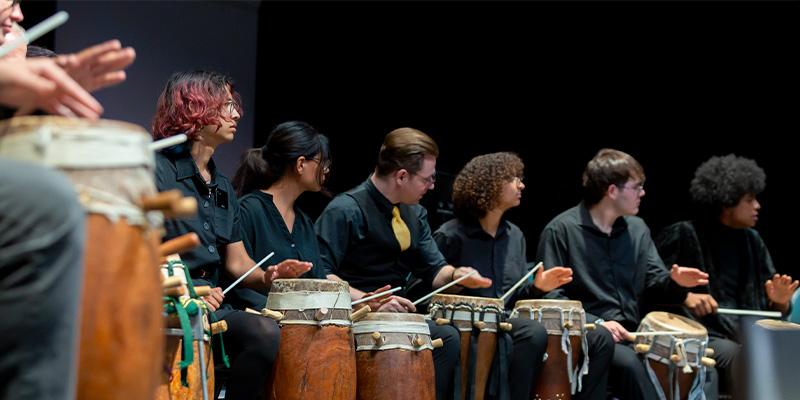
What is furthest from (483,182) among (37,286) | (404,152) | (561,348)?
(37,286)

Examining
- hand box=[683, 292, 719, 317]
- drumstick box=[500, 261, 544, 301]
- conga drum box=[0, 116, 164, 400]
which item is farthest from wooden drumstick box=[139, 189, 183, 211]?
hand box=[683, 292, 719, 317]

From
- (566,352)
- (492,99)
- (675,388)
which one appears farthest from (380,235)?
(492,99)

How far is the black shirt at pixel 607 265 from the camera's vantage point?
443cm

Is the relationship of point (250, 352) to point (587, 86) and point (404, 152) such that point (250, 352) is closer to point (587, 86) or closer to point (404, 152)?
point (404, 152)

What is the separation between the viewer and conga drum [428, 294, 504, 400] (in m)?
3.65

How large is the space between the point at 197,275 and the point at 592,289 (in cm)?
214

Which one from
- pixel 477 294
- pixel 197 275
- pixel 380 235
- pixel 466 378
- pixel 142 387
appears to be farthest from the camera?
pixel 477 294

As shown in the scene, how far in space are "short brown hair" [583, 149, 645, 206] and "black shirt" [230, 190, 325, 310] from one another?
1.65 m

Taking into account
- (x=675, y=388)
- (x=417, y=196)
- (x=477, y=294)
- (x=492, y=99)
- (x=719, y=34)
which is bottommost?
(x=675, y=388)

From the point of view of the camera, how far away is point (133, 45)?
4.47m

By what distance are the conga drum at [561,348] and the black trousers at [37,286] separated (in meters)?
2.94

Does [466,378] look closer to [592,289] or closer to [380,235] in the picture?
[380,235]

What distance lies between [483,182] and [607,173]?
2.21 ft

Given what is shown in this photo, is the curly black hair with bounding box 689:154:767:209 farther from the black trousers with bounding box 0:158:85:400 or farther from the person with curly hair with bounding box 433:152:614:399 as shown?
the black trousers with bounding box 0:158:85:400
